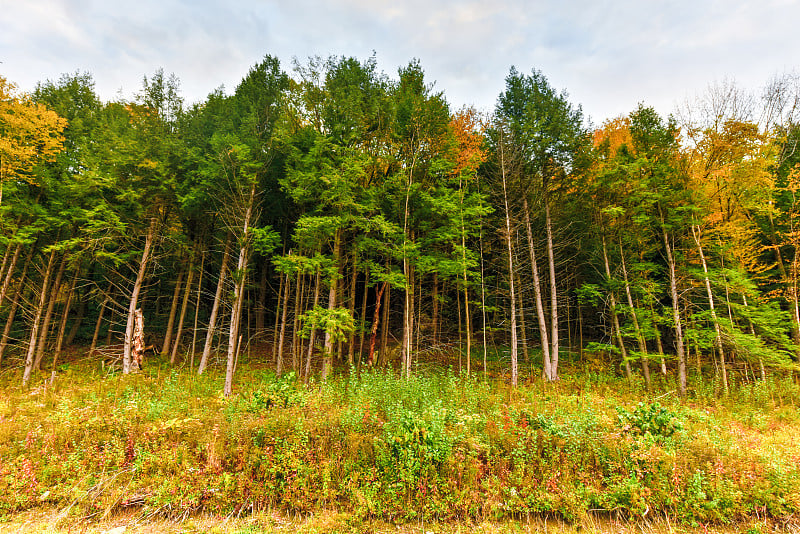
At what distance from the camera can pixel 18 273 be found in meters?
14.5

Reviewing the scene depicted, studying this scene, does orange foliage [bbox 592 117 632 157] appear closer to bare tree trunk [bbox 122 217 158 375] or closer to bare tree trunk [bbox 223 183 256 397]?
bare tree trunk [bbox 223 183 256 397]

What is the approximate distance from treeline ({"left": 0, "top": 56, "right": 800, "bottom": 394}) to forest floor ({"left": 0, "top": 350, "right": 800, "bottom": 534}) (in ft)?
13.2

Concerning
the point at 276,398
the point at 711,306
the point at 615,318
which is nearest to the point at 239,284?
the point at 276,398

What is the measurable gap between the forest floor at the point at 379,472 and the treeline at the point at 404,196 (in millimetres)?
4010

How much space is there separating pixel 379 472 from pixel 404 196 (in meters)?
9.25

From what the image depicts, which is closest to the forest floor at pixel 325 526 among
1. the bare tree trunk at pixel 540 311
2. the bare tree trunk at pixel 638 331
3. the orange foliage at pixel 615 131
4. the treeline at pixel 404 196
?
the treeline at pixel 404 196

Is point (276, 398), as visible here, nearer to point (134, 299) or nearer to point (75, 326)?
point (134, 299)

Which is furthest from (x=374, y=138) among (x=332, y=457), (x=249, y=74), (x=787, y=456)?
(x=787, y=456)

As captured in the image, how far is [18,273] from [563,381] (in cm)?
2650

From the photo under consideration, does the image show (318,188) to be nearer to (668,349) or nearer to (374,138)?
(374,138)

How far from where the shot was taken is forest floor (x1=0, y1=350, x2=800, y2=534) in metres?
4.68

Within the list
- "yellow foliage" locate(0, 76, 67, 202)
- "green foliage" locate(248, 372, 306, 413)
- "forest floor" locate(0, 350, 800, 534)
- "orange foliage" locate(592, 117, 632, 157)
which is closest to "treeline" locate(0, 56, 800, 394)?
"yellow foliage" locate(0, 76, 67, 202)

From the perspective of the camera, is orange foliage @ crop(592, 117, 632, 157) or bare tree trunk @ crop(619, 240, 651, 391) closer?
bare tree trunk @ crop(619, 240, 651, 391)

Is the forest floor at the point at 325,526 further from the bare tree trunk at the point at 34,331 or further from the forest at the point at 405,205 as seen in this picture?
the bare tree trunk at the point at 34,331
